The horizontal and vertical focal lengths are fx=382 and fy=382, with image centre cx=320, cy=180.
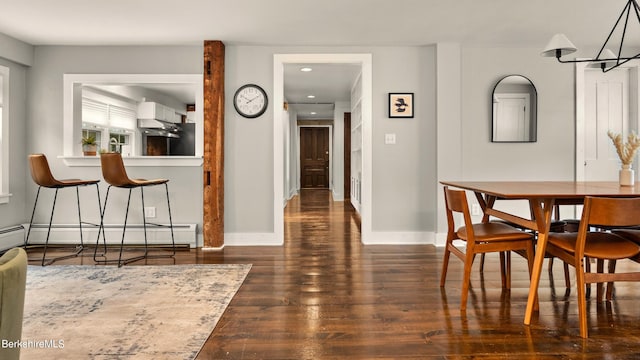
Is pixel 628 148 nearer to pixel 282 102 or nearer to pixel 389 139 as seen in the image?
pixel 389 139

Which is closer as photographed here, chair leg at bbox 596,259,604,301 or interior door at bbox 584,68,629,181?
chair leg at bbox 596,259,604,301

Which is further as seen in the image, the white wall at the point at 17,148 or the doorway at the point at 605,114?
the doorway at the point at 605,114

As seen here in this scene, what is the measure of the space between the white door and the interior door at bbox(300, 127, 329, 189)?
29.3 feet

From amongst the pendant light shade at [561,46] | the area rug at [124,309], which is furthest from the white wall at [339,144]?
the pendant light shade at [561,46]

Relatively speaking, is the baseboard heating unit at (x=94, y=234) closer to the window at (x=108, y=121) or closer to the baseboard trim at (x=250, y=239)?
the baseboard trim at (x=250, y=239)

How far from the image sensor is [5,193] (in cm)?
412

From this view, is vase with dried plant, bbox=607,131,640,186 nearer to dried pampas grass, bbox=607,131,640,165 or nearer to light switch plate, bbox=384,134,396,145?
dried pampas grass, bbox=607,131,640,165

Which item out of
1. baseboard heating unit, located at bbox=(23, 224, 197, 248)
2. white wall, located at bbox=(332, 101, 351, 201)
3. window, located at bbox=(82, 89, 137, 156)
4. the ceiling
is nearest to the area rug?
baseboard heating unit, located at bbox=(23, 224, 197, 248)

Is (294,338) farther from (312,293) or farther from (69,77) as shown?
(69,77)

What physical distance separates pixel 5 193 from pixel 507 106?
5633mm

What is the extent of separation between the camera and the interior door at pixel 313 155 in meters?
12.9

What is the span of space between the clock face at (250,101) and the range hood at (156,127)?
350 cm

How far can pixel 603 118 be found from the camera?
449cm

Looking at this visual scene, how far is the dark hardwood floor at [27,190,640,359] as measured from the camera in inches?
75.2
